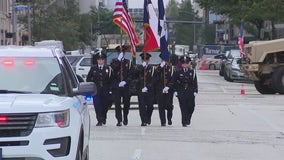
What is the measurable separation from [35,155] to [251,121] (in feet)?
37.1

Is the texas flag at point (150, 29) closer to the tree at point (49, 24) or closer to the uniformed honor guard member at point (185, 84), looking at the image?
the uniformed honor guard member at point (185, 84)

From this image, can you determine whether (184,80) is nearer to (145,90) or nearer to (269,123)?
(145,90)

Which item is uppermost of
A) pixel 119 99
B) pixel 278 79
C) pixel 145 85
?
pixel 145 85

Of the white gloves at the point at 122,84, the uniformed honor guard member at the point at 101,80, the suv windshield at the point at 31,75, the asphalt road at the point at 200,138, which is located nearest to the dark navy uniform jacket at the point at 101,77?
the uniformed honor guard member at the point at 101,80

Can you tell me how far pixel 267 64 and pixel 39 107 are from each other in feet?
75.8

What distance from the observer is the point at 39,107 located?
6.79 m

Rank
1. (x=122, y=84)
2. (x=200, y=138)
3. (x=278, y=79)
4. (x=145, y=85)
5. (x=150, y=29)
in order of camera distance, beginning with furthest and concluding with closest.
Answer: (x=278, y=79) < (x=150, y=29) < (x=145, y=85) < (x=122, y=84) < (x=200, y=138)

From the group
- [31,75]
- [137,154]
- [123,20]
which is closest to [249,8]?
[123,20]

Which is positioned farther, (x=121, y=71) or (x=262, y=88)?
(x=262, y=88)

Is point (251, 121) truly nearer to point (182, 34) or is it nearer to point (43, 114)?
point (43, 114)

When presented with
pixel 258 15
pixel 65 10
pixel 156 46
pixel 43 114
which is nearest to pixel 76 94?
pixel 43 114

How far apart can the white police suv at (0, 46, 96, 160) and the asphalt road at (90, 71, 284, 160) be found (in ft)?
9.74

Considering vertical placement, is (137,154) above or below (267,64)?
below

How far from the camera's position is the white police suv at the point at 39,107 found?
666cm
